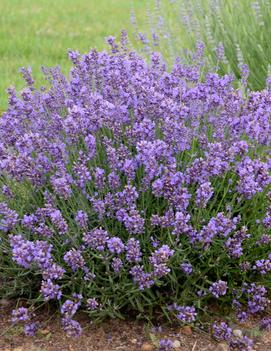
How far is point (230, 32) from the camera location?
5238 millimetres

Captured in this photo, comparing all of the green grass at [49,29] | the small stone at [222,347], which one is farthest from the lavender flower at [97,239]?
the green grass at [49,29]

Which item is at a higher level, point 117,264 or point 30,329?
point 117,264

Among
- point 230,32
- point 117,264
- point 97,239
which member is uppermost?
point 230,32

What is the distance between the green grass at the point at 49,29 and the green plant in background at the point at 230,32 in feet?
5.78

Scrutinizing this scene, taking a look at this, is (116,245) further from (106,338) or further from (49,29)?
→ (49,29)

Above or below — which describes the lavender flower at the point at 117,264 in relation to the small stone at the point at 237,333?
above

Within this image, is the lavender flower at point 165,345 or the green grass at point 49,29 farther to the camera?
the green grass at point 49,29

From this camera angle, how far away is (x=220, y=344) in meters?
2.60

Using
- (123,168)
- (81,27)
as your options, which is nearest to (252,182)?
(123,168)

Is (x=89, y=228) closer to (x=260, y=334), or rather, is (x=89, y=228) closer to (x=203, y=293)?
(x=203, y=293)

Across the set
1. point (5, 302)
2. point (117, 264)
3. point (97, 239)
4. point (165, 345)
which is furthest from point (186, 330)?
point (5, 302)

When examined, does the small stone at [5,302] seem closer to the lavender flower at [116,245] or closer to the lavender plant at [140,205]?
the lavender plant at [140,205]

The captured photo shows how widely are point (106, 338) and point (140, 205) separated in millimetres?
628

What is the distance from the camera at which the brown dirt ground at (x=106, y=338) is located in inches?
102
